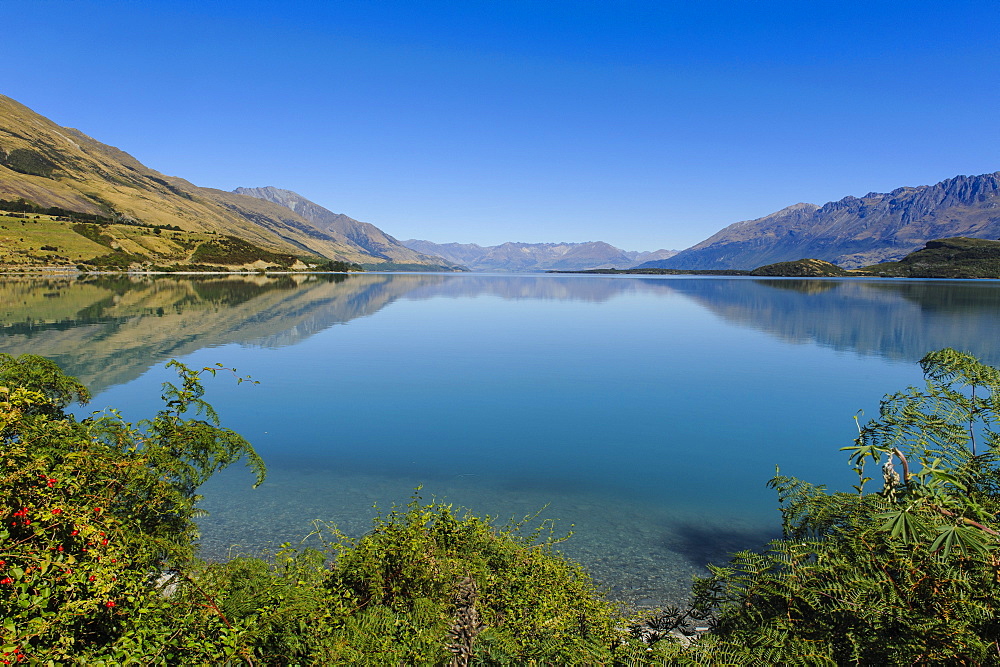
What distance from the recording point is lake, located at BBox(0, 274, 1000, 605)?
14.5 m

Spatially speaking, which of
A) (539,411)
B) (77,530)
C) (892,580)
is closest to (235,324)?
(539,411)

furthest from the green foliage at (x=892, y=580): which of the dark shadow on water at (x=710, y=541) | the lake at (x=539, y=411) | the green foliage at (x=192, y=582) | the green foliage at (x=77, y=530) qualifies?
the green foliage at (x=77, y=530)

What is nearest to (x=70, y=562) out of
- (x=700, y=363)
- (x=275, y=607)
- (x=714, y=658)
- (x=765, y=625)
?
(x=275, y=607)

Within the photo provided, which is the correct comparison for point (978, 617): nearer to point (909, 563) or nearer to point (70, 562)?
point (909, 563)

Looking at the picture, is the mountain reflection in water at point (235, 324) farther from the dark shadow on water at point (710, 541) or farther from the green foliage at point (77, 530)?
the dark shadow on water at point (710, 541)

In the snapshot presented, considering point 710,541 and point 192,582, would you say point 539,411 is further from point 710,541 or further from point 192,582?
point 192,582

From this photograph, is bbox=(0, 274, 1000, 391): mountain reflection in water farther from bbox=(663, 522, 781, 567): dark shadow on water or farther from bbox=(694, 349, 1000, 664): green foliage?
bbox=(694, 349, 1000, 664): green foliage

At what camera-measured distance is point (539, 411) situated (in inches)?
980

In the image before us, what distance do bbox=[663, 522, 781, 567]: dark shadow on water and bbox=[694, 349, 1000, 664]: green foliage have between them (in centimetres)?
438

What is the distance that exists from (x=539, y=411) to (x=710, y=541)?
12077 mm

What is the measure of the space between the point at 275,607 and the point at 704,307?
87.3m

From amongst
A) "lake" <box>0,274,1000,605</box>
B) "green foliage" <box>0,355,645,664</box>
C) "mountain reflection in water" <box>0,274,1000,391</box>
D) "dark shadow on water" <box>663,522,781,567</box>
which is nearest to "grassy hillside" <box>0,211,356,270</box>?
"mountain reflection in water" <box>0,274,1000,391</box>

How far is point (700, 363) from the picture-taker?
1464 inches

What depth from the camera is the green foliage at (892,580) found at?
11.9 feet
